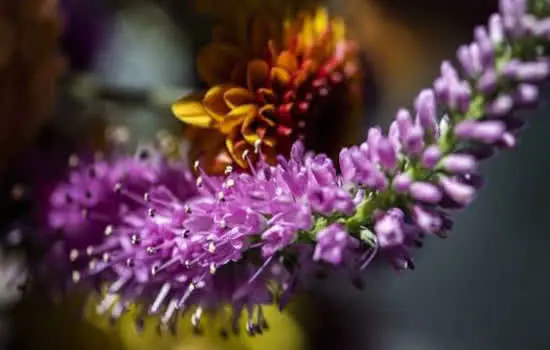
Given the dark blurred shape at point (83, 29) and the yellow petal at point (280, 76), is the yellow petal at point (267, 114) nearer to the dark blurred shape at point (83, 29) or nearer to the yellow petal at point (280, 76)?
the yellow petal at point (280, 76)

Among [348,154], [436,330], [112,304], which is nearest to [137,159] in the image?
[112,304]

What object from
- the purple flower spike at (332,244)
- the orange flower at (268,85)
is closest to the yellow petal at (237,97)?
the orange flower at (268,85)

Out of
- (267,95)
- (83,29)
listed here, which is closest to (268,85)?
(267,95)

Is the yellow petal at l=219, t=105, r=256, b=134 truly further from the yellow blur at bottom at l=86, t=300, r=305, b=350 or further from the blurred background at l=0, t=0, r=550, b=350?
the yellow blur at bottom at l=86, t=300, r=305, b=350

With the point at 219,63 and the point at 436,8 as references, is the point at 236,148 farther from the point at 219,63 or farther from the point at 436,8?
the point at 436,8

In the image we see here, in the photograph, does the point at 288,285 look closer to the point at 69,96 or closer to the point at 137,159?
the point at 137,159
